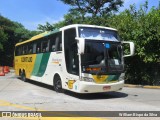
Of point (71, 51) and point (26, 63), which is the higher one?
point (71, 51)

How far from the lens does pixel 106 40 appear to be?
14.4 m

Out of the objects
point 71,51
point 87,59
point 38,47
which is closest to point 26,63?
point 38,47

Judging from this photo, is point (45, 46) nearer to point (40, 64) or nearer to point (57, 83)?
point (40, 64)

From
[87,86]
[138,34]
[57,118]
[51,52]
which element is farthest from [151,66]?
[57,118]

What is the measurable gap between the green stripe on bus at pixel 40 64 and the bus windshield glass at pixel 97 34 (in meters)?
3.85

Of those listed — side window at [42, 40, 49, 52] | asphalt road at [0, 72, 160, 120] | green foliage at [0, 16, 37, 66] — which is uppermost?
green foliage at [0, 16, 37, 66]

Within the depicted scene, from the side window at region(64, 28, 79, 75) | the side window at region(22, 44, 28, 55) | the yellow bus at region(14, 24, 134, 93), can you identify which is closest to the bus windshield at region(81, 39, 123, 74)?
the yellow bus at region(14, 24, 134, 93)

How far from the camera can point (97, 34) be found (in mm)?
14586

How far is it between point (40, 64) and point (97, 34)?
5645 mm

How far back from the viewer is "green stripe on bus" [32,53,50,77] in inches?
717

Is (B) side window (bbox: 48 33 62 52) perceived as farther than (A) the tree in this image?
No

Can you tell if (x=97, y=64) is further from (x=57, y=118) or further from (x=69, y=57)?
(x=57, y=118)

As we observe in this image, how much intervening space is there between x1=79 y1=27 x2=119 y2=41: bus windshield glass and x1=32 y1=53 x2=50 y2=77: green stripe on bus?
3.85 m

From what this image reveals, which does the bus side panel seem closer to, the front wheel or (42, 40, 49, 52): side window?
(42, 40, 49, 52): side window
